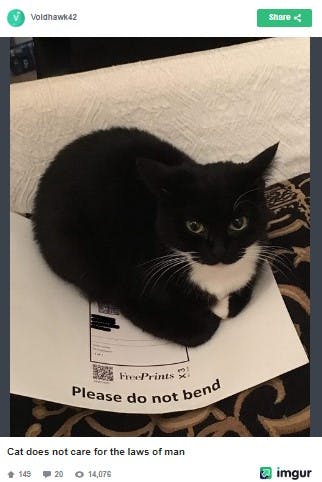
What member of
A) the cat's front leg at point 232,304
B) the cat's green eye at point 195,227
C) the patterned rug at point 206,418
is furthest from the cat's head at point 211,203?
the patterned rug at point 206,418

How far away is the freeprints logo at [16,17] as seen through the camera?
741mm

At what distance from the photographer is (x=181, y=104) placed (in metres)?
1.10

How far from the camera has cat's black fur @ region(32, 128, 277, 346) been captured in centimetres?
84

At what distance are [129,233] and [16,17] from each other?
380 mm

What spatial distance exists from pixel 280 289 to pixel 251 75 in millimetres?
454

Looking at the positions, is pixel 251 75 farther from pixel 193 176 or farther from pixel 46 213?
pixel 46 213

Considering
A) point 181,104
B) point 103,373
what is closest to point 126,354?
point 103,373

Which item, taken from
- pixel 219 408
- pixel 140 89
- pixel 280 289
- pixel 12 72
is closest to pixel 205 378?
pixel 219 408

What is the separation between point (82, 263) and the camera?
3.08 ft

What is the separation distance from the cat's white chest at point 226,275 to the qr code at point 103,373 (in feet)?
0.69
